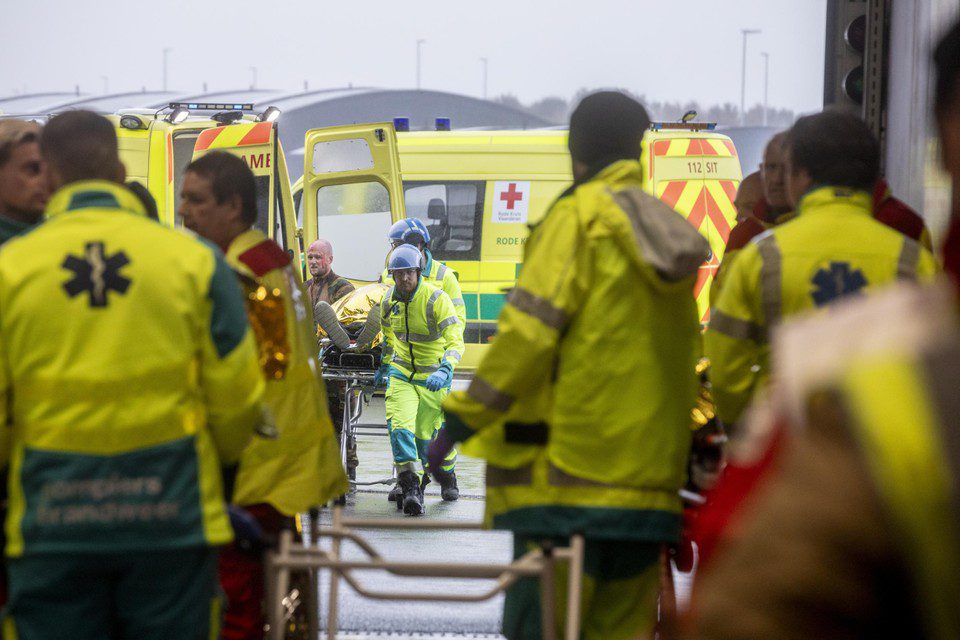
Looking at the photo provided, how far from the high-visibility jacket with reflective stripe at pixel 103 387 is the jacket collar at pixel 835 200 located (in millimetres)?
1630

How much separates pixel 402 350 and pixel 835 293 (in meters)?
6.02

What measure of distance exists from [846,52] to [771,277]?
2633 millimetres

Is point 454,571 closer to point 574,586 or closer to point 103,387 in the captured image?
point 574,586

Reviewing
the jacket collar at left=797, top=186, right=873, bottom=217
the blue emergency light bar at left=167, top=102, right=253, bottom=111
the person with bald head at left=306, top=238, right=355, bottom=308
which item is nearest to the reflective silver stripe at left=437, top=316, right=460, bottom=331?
the person with bald head at left=306, top=238, right=355, bottom=308

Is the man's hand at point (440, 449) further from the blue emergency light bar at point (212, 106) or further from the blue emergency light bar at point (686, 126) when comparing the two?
the blue emergency light bar at point (686, 126)

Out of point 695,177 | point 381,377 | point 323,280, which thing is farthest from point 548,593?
point 695,177

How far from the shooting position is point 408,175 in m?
15.9

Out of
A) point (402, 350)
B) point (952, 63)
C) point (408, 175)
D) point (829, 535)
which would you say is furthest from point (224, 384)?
point (408, 175)

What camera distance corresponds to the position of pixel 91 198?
10.1 ft

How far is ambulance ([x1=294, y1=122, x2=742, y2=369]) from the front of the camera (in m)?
15.3

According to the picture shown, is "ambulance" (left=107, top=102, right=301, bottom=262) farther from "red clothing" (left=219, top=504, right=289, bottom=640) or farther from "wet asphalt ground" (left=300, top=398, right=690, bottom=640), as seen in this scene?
"red clothing" (left=219, top=504, right=289, bottom=640)

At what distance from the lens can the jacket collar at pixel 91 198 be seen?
10.1 feet

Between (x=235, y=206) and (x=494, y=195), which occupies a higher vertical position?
(x=235, y=206)

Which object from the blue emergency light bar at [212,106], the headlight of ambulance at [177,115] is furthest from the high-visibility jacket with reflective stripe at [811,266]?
the blue emergency light bar at [212,106]
